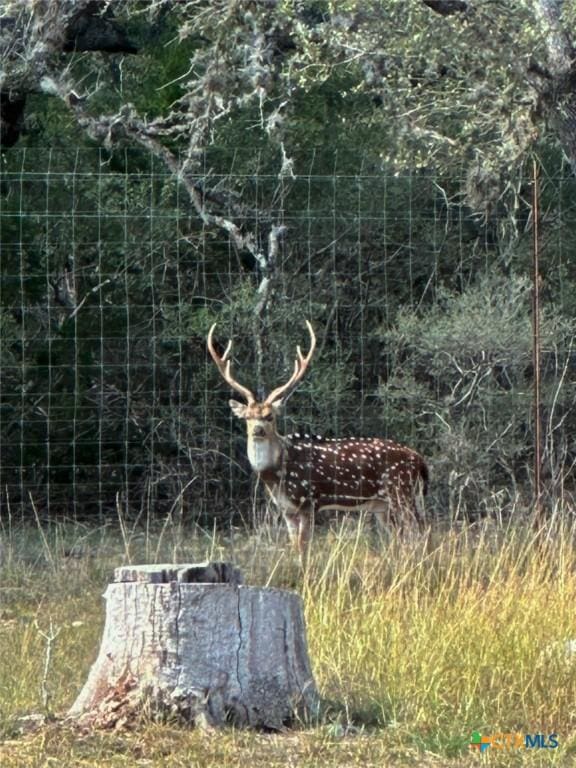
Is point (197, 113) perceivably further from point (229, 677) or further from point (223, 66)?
point (229, 677)

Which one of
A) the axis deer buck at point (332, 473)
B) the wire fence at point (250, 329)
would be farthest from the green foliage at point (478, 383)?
the axis deer buck at point (332, 473)

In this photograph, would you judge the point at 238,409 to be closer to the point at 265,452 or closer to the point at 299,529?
the point at 265,452

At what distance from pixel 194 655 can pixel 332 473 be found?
229 inches

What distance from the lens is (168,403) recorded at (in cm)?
1353

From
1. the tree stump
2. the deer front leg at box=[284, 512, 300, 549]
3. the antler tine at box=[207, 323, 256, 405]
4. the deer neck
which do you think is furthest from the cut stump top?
the deer neck

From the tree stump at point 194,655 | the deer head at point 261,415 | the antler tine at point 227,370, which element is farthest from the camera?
the deer head at point 261,415

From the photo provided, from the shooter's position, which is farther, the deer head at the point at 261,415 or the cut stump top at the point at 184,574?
the deer head at the point at 261,415

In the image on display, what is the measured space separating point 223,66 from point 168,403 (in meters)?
2.88

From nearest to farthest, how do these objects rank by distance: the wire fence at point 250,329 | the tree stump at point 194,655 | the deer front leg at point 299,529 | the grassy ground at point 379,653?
1. the grassy ground at point 379,653
2. the tree stump at point 194,655
3. the deer front leg at point 299,529
4. the wire fence at point 250,329

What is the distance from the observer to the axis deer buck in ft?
38.1

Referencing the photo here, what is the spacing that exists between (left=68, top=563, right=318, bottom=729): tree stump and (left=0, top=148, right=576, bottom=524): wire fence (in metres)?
6.09

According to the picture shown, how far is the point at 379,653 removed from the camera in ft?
23.2

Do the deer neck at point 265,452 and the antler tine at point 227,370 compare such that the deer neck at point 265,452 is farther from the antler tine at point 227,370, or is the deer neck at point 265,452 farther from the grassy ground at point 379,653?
the grassy ground at point 379,653

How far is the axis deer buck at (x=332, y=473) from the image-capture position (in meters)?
11.6
